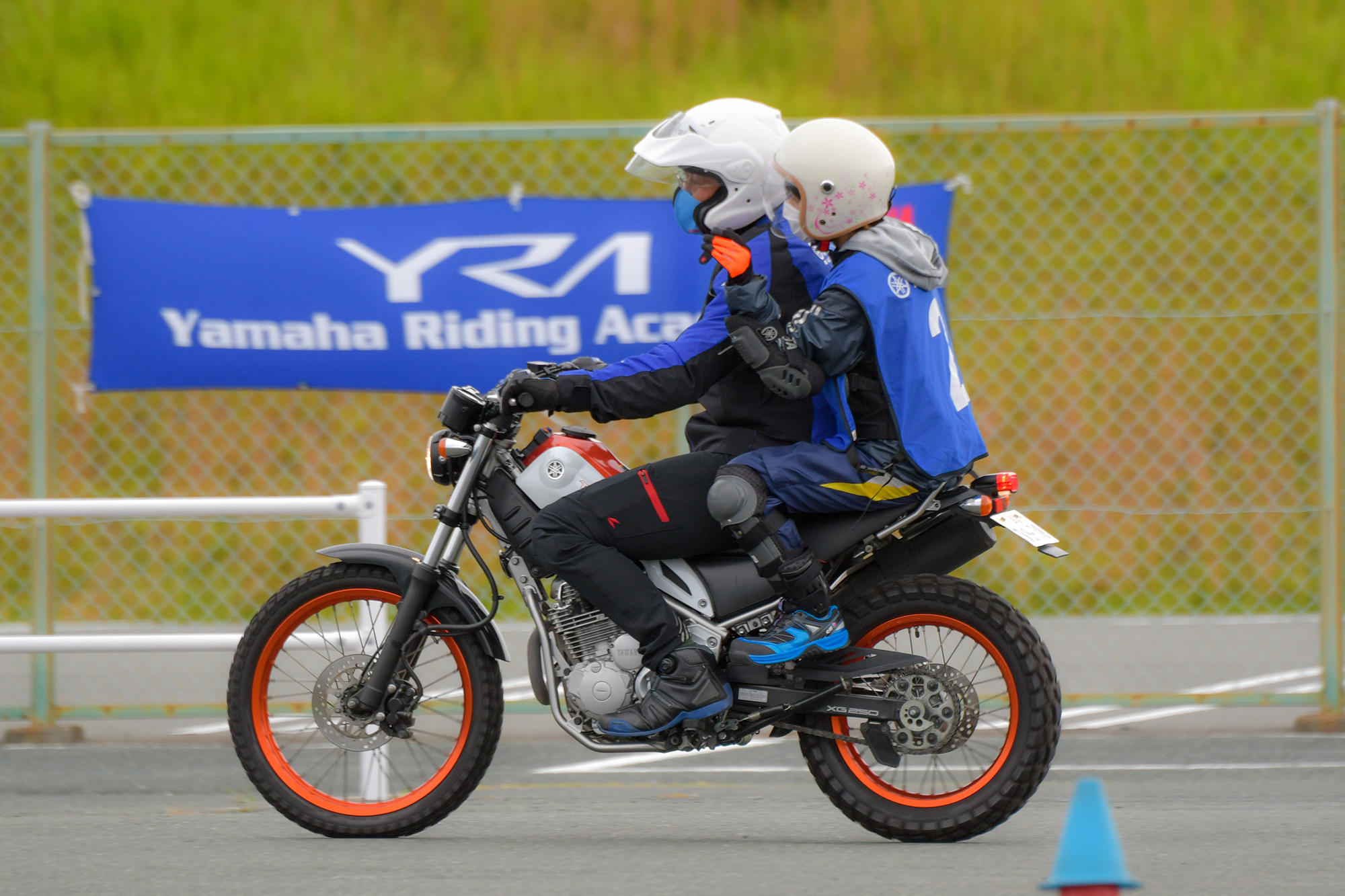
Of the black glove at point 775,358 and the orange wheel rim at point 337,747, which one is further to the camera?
the orange wheel rim at point 337,747

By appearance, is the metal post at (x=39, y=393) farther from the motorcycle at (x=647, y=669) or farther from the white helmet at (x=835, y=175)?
the white helmet at (x=835, y=175)

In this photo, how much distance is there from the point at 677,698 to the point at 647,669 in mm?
142

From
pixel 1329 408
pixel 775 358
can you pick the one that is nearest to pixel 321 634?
pixel 775 358

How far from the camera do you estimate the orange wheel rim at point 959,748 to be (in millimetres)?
5043

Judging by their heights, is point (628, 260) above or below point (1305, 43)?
below

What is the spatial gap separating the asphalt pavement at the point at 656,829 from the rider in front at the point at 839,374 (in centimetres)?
69

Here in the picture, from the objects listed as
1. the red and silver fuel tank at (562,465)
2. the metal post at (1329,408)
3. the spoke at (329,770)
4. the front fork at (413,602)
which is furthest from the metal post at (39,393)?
the metal post at (1329,408)

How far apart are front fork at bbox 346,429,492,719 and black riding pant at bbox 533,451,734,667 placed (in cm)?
25

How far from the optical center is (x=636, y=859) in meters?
5.04

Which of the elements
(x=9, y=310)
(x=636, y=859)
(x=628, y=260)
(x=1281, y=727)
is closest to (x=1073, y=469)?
(x=1281, y=727)

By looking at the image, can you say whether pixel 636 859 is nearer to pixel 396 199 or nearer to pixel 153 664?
pixel 153 664

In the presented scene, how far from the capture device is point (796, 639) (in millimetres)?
5047

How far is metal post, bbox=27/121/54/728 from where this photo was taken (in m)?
7.26

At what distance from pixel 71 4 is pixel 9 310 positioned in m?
5.16
